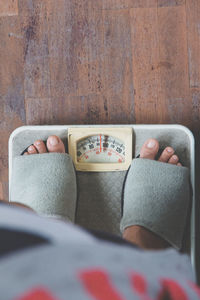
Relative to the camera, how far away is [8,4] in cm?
93

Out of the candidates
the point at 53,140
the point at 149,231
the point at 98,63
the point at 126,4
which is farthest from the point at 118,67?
the point at 149,231

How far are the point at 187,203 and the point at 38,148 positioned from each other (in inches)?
14.9

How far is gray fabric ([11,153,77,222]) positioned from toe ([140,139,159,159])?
0.17 metres

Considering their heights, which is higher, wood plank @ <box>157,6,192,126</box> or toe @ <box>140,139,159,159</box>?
wood plank @ <box>157,6,192,126</box>

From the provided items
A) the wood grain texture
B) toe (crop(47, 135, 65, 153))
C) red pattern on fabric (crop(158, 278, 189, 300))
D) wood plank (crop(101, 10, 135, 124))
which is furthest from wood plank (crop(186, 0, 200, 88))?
red pattern on fabric (crop(158, 278, 189, 300))

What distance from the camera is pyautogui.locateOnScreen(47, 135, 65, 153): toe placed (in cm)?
81

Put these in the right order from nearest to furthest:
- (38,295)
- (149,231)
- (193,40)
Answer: (38,295) → (149,231) → (193,40)

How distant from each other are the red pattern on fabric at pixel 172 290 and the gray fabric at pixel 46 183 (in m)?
0.44

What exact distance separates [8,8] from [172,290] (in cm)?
85

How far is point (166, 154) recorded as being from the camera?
2.62ft

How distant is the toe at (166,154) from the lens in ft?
2.60

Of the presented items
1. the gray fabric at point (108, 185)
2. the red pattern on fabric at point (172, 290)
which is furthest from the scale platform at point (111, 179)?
the red pattern on fabric at point (172, 290)

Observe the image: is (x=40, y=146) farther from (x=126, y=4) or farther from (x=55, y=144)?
(x=126, y=4)

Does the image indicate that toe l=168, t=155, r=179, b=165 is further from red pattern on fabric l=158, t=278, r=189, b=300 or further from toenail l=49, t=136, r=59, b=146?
red pattern on fabric l=158, t=278, r=189, b=300
